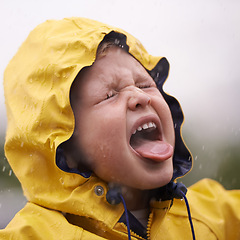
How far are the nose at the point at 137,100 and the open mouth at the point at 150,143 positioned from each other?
0.08 m

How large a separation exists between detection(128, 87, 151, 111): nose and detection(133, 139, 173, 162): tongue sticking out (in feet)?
0.53

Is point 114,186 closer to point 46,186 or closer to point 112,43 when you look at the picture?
point 46,186

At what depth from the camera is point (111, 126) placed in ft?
4.72

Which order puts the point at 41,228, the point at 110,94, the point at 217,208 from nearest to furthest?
the point at 41,228, the point at 110,94, the point at 217,208

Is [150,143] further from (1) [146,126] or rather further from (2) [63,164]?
(2) [63,164]

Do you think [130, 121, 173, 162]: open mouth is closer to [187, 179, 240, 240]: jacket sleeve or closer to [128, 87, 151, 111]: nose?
[128, 87, 151, 111]: nose

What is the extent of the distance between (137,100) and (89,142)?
26 cm

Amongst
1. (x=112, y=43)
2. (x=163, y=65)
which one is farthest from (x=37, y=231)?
(x=163, y=65)

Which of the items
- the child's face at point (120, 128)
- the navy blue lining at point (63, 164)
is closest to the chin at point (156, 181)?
the child's face at point (120, 128)

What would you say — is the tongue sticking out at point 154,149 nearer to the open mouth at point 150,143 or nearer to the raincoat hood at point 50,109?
the open mouth at point 150,143

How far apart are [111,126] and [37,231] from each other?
0.49m

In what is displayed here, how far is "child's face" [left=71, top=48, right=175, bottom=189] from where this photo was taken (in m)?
1.45

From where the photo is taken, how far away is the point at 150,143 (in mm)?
1546

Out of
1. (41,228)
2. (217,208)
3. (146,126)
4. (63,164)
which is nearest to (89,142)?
(63,164)
